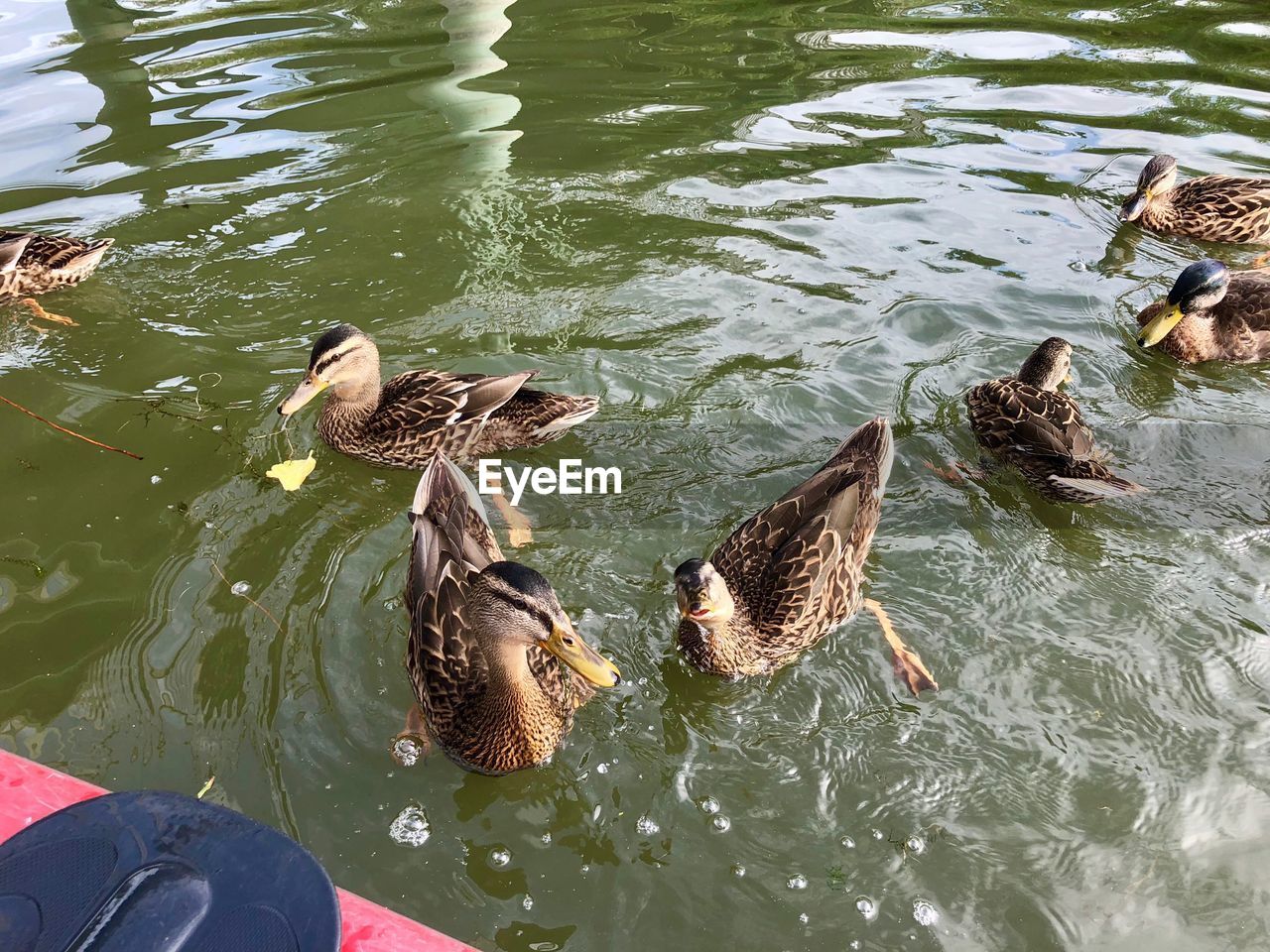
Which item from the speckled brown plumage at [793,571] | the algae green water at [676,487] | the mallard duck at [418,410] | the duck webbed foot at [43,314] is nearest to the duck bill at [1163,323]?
the algae green water at [676,487]

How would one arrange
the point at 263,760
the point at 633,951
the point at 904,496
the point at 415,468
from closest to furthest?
1. the point at 633,951
2. the point at 263,760
3. the point at 904,496
4. the point at 415,468

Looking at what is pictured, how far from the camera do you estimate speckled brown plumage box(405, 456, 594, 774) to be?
3645 millimetres

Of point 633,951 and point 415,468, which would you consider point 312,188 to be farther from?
point 633,951

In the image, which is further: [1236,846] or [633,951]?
[1236,846]

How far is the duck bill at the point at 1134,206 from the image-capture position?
297 inches

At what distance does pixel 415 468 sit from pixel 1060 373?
4055 millimetres

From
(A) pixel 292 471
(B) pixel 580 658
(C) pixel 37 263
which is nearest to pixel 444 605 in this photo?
(B) pixel 580 658

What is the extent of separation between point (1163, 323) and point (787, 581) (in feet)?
12.2

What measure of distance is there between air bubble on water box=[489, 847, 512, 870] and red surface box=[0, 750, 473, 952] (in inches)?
27.5

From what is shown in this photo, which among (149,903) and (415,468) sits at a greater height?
(149,903)

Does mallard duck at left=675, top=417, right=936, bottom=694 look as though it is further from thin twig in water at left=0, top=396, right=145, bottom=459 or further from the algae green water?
thin twig in water at left=0, top=396, right=145, bottom=459

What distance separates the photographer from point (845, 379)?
19.6ft

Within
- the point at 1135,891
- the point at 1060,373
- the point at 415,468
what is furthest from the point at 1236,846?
the point at 415,468

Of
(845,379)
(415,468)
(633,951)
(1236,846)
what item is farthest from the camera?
(845,379)
